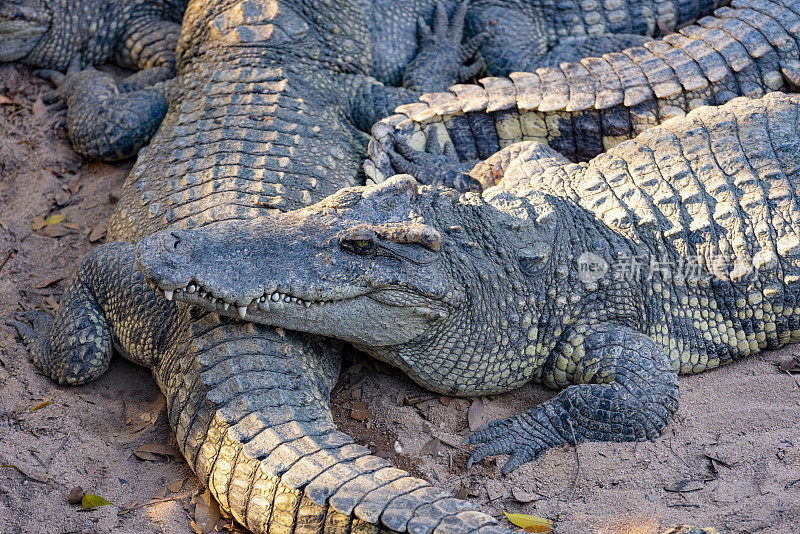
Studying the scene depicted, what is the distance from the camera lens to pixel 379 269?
2971mm

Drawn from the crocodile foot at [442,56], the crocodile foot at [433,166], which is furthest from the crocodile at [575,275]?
the crocodile foot at [442,56]

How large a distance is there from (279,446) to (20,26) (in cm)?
390

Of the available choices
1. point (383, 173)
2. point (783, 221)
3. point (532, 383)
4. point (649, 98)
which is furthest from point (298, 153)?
point (783, 221)

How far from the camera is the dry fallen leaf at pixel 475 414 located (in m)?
3.37

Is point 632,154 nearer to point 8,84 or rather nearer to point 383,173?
point 383,173

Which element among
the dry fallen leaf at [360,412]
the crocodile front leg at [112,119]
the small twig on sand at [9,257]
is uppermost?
the crocodile front leg at [112,119]

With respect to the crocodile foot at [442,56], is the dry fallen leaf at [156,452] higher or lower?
lower

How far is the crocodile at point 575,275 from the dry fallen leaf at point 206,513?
0.71 metres

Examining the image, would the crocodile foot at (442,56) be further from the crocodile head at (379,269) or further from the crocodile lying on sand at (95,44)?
the crocodile head at (379,269)

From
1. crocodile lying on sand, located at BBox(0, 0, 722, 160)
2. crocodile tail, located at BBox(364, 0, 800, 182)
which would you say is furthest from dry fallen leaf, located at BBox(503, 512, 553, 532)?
crocodile lying on sand, located at BBox(0, 0, 722, 160)

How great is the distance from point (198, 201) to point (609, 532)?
2.25 m

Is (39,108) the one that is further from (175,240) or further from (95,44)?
(175,240)

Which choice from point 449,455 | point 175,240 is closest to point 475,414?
point 449,455

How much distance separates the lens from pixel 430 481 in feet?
10.2
